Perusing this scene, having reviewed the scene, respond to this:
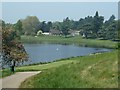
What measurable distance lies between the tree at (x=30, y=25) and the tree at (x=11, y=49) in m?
87.2

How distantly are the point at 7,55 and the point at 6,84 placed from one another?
11.9 metres

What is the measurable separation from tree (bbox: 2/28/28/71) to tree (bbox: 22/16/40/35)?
8718 cm

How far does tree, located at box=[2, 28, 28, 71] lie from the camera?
22859 millimetres

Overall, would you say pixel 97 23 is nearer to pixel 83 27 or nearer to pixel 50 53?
pixel 83 27

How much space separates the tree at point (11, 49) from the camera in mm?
22859

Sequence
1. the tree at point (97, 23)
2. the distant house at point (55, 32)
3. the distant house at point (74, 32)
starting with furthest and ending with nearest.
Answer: the distant house at point (74, 32)
the distant house at point (55, 32)
the tree at point (97, 23)

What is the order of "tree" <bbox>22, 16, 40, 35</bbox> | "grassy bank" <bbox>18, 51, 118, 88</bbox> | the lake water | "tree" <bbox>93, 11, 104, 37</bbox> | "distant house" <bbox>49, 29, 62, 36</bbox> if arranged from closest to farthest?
"grassy bank" <bbox>18, 51, 118, 88</bbox> → the lake water → "tree" <bbox>93, 11, 104, 37</bbox> → "tree" <bbox>22, 16, 40, 35</bbox> → "distant house" <bbox>49, 29, 62, 36</bbox>

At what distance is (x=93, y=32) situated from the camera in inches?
4299

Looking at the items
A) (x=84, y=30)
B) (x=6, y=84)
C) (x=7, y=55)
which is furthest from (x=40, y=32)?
(x=6, y=84)

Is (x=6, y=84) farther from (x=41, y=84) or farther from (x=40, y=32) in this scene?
(x=40, y=32)

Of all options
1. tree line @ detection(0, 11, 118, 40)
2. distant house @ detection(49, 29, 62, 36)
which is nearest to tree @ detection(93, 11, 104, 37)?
tree line @ detection(0, 11, 118, 40)

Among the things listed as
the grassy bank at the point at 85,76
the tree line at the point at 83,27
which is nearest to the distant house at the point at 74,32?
the tree line at the point at 83,27

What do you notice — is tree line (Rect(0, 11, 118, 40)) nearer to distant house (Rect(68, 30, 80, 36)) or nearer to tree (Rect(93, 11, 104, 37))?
tree (Rect(93, 11, 104, 37))

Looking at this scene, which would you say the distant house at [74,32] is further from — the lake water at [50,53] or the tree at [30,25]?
the lake water at [50,53]
